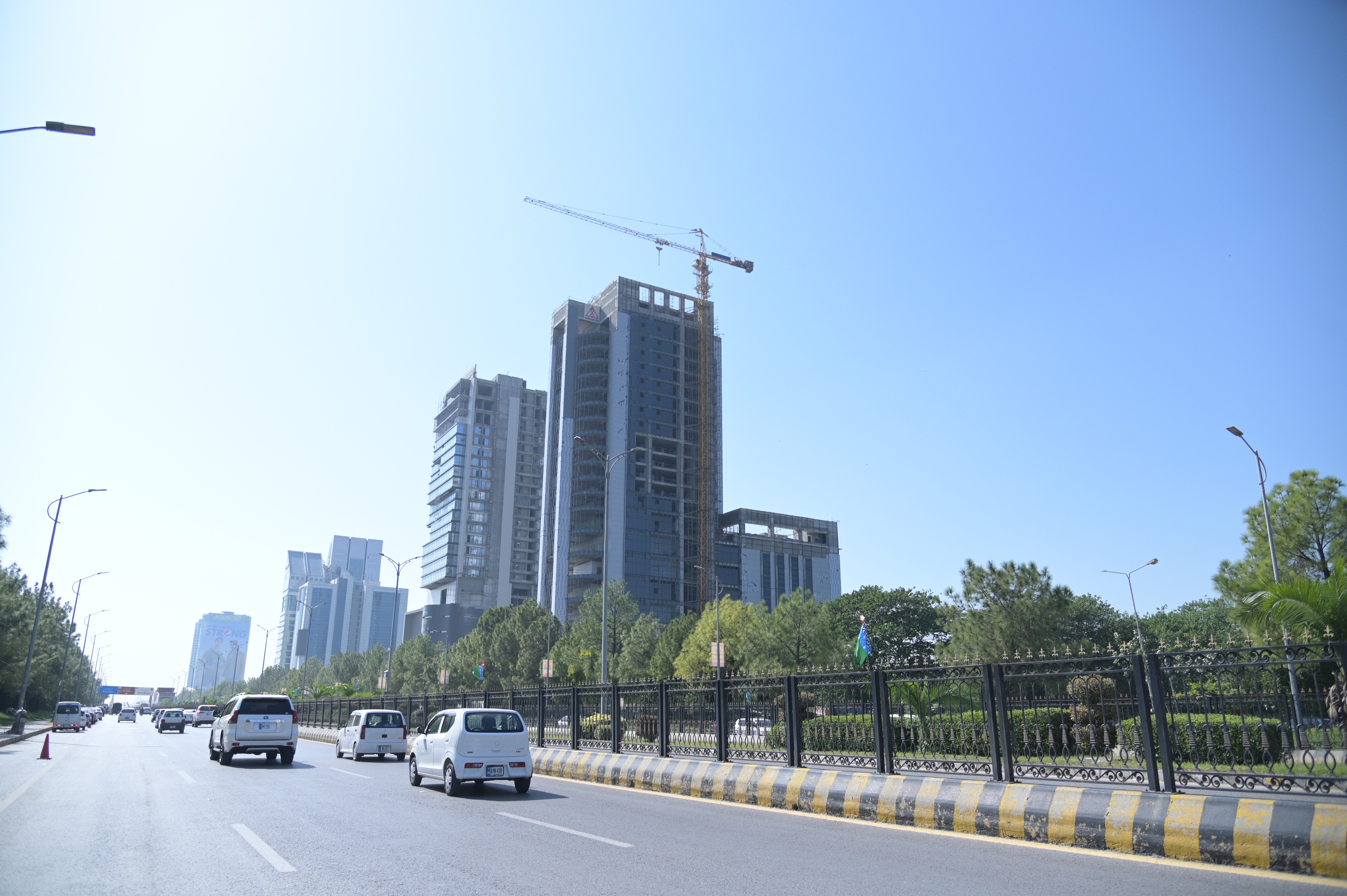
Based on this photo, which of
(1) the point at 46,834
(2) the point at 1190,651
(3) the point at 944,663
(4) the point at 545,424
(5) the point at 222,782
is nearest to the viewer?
(2) the point at 1190,651

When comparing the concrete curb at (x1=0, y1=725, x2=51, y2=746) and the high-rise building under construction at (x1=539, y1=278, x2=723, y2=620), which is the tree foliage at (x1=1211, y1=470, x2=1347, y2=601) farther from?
the high-rise building under construction at (x1=539, y1=278, x2=723, y2=620)

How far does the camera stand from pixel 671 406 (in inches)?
5965

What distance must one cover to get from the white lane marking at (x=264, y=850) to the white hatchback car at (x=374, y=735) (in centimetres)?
1665

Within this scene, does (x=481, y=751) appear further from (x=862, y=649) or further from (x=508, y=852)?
(x=862, y=649)

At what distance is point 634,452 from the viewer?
145500 millimetres

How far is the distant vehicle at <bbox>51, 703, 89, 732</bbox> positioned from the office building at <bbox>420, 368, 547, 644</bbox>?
4696 inches

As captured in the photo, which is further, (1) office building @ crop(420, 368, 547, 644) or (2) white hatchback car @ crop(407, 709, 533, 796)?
(1) office building @ crop(420, 368, 547, 644)

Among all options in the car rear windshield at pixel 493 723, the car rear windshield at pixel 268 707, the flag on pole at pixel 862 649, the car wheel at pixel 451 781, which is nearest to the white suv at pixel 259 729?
the car rear windshield at pixel 268 707

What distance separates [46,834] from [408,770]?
8970 mm

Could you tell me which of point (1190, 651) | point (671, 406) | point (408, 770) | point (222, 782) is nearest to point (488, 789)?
point (408, 770)

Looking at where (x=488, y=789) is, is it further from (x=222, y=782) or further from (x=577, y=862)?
(x=577, y=862)

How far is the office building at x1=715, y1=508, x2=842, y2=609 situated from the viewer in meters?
156

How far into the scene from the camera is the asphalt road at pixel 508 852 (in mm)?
7469

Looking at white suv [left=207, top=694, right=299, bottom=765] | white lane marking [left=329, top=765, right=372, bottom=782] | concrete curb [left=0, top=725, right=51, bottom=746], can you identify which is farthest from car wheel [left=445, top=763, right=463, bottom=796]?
concrete curb [left=0, top=725, right=51, bottom=746]
